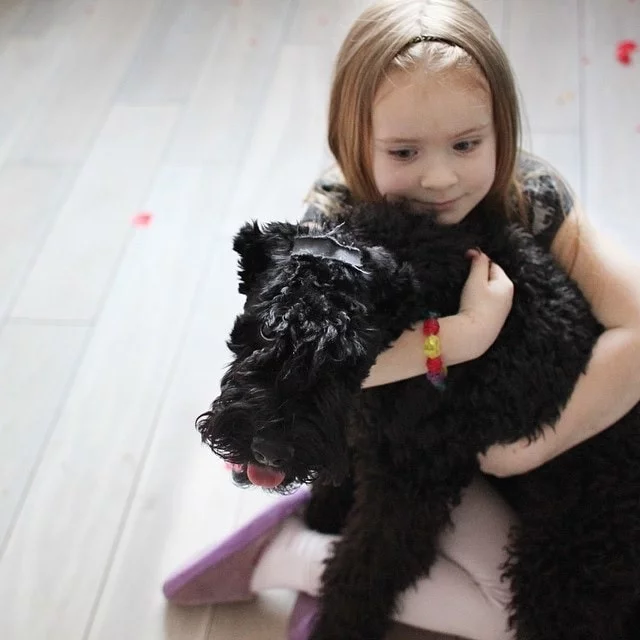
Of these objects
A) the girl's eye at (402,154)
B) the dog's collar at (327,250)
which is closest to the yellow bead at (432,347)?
the dog's collar at (327,250)

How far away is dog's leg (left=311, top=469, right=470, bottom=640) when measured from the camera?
3.50 ft

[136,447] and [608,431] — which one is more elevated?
[608,431]

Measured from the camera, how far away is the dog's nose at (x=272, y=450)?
0.78 metres

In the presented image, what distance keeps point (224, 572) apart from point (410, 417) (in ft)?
1.44

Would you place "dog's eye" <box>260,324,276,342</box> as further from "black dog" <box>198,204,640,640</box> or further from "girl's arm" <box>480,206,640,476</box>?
"girl's arm" <box>480,206,640,476</box>

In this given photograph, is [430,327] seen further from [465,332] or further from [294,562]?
[294,562]

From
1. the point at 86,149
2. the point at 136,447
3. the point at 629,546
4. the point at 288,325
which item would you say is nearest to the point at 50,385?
the point at 136,447

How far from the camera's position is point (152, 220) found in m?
1.81

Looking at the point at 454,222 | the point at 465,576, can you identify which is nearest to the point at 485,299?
the point at 454,222

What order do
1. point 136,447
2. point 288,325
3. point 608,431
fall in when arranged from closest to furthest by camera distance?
point 288,325, point 608,431, point 136,447

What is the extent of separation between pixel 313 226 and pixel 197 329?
747 millimetres

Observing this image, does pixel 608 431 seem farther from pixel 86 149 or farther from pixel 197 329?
pixel 86 149

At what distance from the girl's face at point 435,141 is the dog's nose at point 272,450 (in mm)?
368

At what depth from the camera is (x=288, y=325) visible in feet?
2.52
